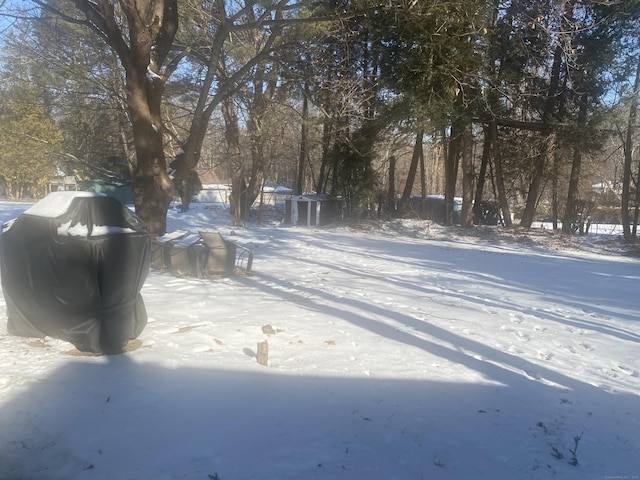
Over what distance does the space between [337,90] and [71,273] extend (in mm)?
8925

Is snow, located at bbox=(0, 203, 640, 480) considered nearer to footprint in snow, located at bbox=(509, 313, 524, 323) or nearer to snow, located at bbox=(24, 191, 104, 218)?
footprint in snow, located at bbox=(509, 313, 524, 323)

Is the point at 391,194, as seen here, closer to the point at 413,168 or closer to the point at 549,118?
the point at 413,168

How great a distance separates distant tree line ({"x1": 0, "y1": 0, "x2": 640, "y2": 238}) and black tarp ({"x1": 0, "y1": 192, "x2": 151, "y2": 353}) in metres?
4.84

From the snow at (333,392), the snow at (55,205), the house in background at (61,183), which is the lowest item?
the snow at (333,392)

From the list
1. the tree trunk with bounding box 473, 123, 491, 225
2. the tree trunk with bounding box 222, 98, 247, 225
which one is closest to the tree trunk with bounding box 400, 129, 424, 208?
the tree trunk with bounding box 473, 123, 491, 225

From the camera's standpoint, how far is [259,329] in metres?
5.76

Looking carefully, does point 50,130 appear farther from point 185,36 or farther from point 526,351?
point 526,351

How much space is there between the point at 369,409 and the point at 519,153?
21052mm

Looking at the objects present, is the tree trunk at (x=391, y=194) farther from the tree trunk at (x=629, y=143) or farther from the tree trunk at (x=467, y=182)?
the tree trunk at (x=629, y=143)

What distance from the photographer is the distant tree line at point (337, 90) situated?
9789 millimetres

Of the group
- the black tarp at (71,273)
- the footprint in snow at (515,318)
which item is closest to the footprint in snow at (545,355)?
the footprint in snow at (515,318)

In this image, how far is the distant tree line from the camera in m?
9.79

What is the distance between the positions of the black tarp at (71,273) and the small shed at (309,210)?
18355mm

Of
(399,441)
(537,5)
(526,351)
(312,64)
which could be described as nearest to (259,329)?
(399,441)
